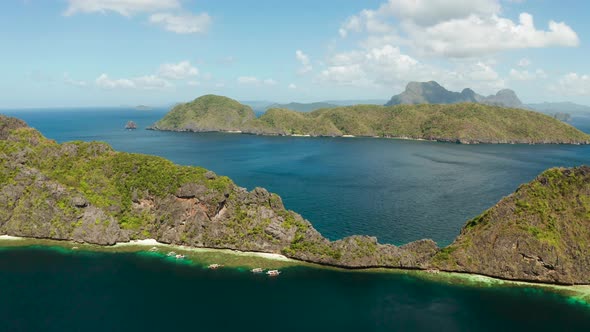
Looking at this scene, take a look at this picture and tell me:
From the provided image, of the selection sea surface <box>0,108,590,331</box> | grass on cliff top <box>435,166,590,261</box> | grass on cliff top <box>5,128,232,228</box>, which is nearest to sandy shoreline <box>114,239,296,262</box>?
grass on cliff top <box>5,128,232,228</box>

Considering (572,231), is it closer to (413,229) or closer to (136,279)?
(413,229)

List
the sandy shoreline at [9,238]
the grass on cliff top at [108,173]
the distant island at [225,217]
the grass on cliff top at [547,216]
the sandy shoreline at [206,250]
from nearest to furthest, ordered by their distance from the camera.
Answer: the grass on cliff top at [547,216], the distant island at [225,217], the sandy shoreline at [206,250], the sandy shoreline at [9,238], the grass on cliff top at [108,173]

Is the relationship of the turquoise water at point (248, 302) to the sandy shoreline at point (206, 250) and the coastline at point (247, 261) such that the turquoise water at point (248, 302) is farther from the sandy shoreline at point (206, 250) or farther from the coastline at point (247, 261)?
the sandy shoreline at point (206, 250)

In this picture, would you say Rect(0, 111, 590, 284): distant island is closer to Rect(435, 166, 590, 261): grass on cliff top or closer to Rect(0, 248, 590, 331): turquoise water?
Rect(435, 166, 590, 261): grass on cliff top

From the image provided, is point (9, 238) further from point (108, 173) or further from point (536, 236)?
point (536, 236)

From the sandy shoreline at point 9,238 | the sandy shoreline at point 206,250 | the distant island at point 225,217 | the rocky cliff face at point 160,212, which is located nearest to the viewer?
the distant island at point 225,217

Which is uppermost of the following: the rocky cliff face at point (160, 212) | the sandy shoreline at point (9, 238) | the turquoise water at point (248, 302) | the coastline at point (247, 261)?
the rocky cliff face at point (160, 212)

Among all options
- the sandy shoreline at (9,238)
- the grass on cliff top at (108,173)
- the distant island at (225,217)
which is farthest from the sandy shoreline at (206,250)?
the sandy shoreline at (9,238)
